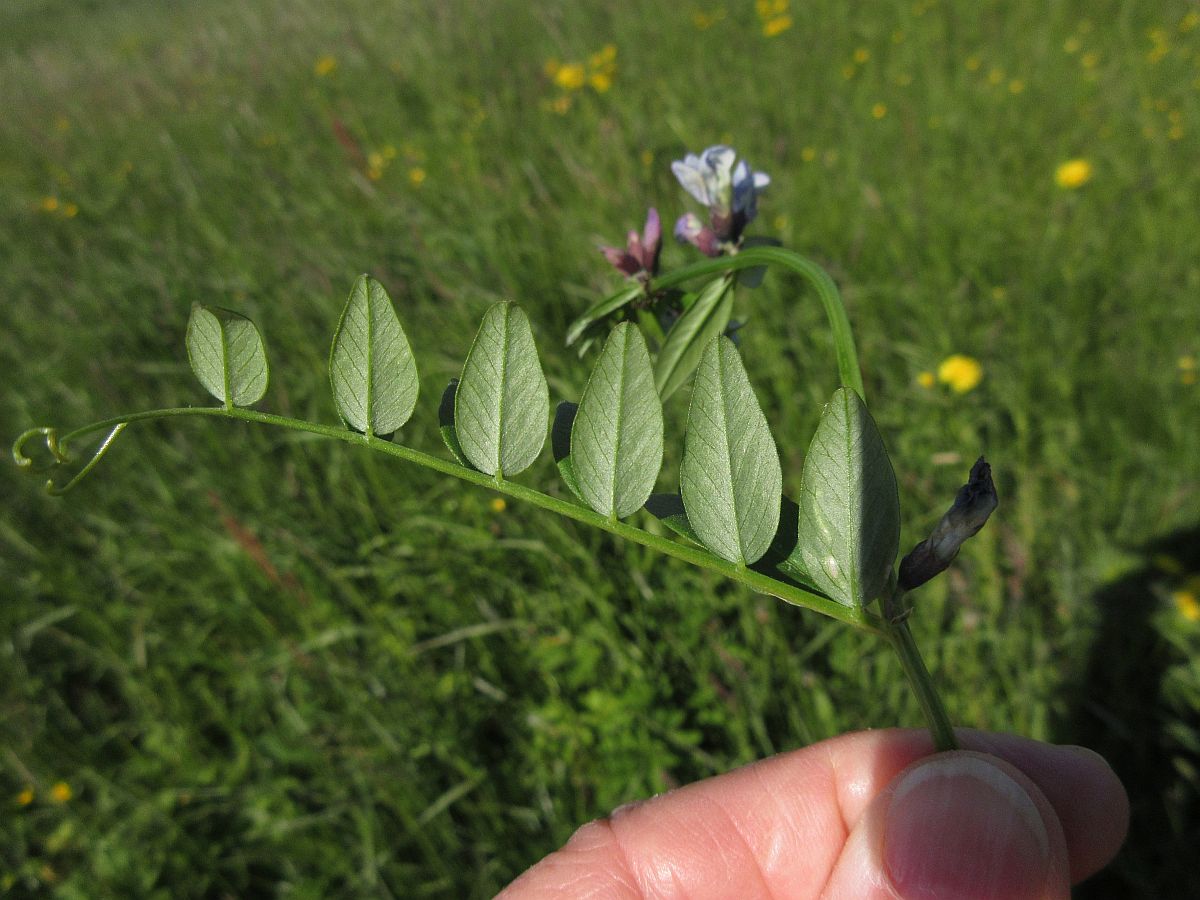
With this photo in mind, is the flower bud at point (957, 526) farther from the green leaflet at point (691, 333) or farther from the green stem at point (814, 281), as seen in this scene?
the green leaflet at point (691, 333)

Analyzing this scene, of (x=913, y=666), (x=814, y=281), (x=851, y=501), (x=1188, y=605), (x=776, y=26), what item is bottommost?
(x=1188, y=605)

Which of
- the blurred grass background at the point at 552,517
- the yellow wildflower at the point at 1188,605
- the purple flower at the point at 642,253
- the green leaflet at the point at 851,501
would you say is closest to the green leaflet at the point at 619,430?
the green leaflet at the point at 851,501

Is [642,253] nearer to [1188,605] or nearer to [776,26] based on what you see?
[1188,605]

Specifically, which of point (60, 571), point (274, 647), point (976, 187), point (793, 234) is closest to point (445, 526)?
point (274, 647)

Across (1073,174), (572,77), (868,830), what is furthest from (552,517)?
(572,77)

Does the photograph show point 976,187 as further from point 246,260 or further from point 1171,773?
point 246,260

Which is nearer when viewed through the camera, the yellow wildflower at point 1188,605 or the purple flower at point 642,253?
the purple flower at point 642,253
